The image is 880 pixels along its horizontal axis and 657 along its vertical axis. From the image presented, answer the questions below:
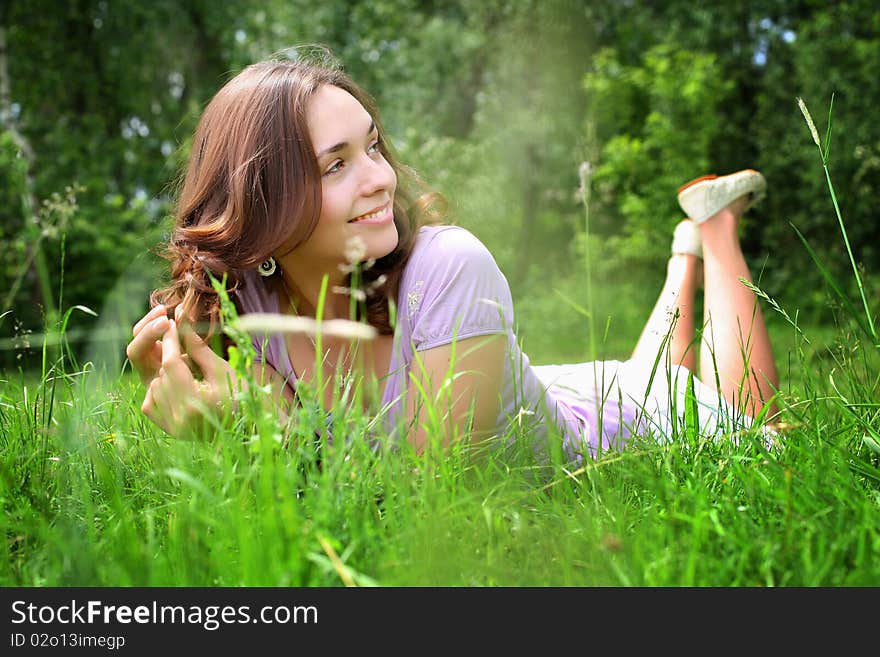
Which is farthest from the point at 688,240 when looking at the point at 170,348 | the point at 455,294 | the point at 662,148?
the point at 662,148

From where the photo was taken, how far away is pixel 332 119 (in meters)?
1.97

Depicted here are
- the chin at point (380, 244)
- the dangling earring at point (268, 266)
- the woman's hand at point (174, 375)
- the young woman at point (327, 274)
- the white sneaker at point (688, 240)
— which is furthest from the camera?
the white sneaker at point (688, 240)

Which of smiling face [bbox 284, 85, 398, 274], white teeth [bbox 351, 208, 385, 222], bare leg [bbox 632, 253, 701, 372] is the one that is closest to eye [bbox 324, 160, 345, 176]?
smiling face [bbox 284, 85, 398, 274]

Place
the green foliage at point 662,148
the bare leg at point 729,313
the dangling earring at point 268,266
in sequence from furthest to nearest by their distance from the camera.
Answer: the green foliage at point 662,148
the bare leg at point 729,313
the dangling earring at point 268,266

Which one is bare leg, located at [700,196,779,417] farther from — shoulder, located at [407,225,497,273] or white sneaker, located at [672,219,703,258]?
shoulder, located at [407,225,497,273]

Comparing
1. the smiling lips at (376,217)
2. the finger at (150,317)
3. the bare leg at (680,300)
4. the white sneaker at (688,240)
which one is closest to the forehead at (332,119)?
the smiling lips at (376,217)

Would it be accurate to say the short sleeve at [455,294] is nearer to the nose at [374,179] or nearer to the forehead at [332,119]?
the nose at [374,179]

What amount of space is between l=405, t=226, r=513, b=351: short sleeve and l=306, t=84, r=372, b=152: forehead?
1.11 ft

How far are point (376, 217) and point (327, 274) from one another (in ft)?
0.64

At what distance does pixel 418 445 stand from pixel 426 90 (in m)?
11.7

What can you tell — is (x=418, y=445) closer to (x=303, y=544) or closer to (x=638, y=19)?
(x=303, y=544)

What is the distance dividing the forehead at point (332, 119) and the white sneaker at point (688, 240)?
1487 mm

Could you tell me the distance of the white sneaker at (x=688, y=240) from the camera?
9.97 ft

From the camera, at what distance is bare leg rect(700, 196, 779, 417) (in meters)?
2.52
